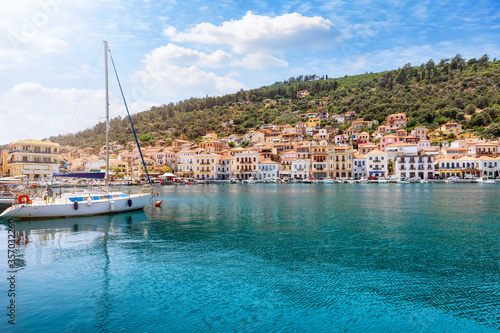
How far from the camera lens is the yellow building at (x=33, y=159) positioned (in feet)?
161

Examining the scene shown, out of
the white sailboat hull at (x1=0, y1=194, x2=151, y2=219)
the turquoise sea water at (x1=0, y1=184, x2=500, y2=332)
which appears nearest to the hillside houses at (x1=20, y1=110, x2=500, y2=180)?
the white sailboat hull at (x1=0, y1=194, x2=151, y2=219)

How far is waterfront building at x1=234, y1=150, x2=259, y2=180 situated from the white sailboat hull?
A: 196 feet

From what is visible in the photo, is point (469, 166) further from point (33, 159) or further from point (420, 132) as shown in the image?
point (33, 159)

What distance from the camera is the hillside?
9800cm

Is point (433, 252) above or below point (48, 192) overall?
below

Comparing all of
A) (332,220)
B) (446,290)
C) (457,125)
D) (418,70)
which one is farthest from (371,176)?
(418,70)

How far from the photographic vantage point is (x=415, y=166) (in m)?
73.8

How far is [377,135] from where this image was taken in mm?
95562

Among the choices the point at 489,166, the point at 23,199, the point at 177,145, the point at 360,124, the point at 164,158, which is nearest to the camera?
the point at 23,199

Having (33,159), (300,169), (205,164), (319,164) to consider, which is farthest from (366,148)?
(33,159)

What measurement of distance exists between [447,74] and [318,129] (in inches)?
2133

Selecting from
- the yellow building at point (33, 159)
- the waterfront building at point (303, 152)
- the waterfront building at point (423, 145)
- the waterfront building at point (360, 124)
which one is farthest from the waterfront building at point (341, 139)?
the yellow building at point (33, 159)

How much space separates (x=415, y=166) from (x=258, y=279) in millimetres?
72582

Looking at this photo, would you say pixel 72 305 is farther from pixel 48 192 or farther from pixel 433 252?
pixel 48 192
